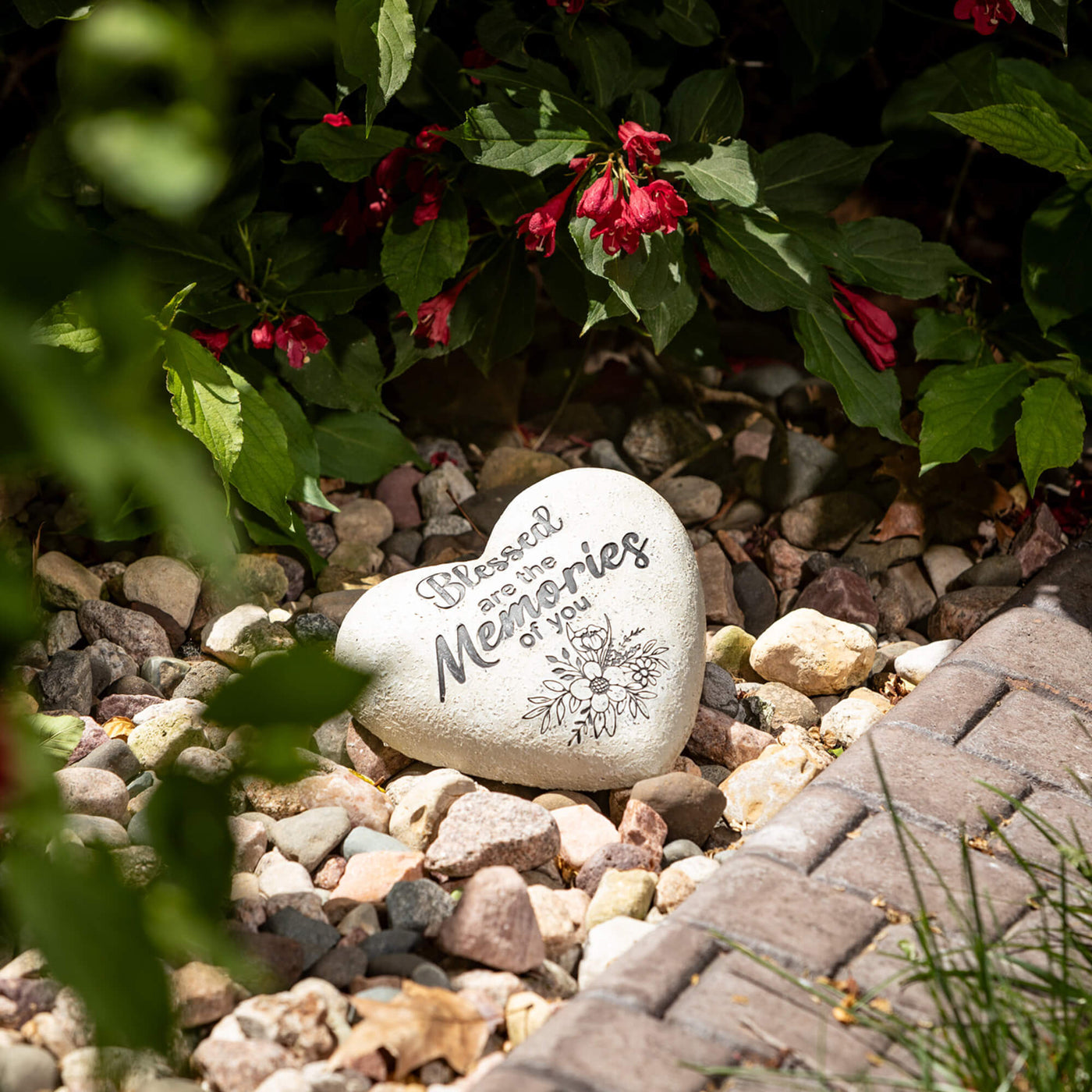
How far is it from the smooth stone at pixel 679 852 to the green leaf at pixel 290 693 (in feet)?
3.61

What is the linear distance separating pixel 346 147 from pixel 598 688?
1.12 meters

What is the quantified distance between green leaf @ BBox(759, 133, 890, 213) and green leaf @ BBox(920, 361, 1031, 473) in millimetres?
412

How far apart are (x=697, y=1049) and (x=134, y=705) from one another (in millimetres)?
1141

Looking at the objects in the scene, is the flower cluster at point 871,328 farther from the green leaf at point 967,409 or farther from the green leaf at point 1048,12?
the green leaf at point 1048,12

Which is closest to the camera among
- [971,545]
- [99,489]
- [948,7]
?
[99,489]

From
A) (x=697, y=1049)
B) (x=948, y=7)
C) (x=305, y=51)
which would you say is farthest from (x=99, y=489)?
(x=948, y=7)

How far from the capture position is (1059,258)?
7.13 feet

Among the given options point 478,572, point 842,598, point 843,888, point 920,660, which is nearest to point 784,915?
point 843,888

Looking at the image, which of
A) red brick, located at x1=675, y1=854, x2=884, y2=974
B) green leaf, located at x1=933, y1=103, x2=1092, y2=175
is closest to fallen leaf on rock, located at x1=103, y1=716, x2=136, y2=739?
red brick, located at x1=675, y1=854, x2=884, y2=974

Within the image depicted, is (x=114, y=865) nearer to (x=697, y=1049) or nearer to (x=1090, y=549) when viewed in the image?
(x=697, y=1049)

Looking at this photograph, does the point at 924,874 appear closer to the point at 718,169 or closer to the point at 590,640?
the point at 590,640

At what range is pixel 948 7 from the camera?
2758 mm

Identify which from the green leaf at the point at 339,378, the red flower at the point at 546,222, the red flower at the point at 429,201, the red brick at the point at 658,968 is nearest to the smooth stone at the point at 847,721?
the red brick at the point at 658,968

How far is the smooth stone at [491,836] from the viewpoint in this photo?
58.5 inches
